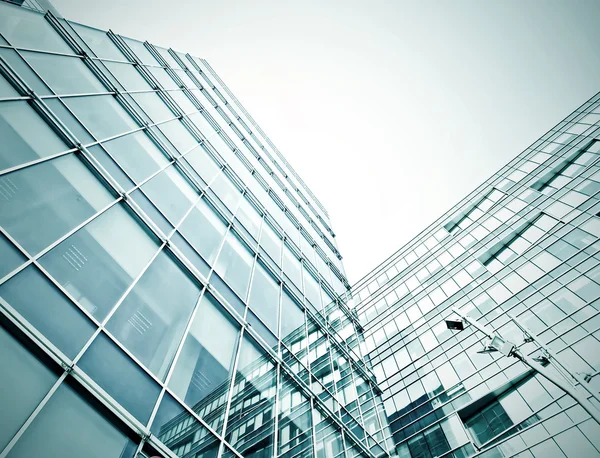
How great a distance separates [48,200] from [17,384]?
13.1 feet

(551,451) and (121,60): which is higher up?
(121,60)

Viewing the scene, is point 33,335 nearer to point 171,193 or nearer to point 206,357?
point 206,357

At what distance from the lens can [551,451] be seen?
13.8m

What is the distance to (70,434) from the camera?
5398mm

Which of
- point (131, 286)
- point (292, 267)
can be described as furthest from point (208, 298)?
point (292, 267)

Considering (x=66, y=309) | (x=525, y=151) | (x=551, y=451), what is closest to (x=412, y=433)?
(x=551, y=451)

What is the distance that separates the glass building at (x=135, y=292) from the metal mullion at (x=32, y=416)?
19 mm

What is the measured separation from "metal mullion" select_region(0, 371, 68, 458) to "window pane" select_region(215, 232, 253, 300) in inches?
253

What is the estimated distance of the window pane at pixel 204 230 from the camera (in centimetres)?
1176

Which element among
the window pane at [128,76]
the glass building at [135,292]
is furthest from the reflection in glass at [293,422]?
the window pane at [128,76]

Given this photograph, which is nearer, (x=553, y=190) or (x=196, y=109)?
(x=196, y=109)

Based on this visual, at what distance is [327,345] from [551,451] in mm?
9927

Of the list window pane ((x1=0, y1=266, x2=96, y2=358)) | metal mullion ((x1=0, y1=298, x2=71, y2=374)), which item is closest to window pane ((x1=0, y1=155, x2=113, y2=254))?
window pane ((x1=0, y1=266, x2=96, y2=358))

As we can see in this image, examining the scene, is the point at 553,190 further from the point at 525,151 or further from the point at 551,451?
the point at 551,451
